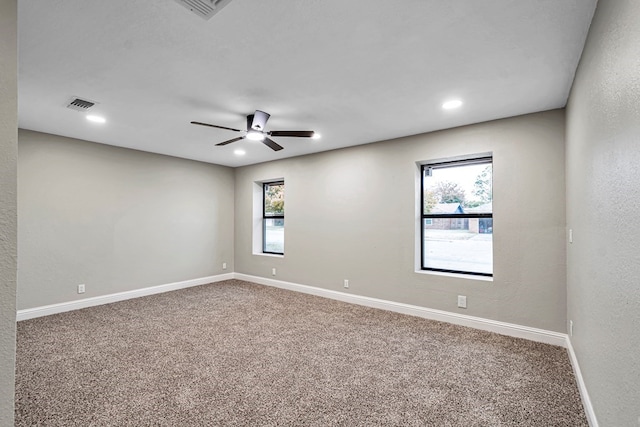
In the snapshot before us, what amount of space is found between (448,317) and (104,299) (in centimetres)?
489

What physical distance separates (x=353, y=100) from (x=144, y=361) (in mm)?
3098

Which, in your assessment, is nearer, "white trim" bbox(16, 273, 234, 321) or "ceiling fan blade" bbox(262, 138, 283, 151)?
"ceiling fan blade" bbox(262, 138, 283, 151)

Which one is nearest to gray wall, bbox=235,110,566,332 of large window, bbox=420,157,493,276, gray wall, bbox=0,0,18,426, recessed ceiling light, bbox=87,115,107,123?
large window, bbox=420,157,493,276

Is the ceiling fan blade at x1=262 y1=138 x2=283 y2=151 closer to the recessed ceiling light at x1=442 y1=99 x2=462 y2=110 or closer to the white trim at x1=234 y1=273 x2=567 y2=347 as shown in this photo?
the recessed ceiling light at x1=442 y1=99 x2=462 y2=110

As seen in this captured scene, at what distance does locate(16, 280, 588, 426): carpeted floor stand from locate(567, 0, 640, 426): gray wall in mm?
606

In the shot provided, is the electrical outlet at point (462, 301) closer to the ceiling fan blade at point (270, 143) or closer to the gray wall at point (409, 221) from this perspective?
the gray wall at point (409, 221)

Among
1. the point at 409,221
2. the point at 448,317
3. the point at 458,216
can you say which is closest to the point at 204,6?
the point at 409,221

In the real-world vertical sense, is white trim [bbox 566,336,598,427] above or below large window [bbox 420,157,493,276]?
below

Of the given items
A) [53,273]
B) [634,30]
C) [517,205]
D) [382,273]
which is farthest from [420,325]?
[53,273]

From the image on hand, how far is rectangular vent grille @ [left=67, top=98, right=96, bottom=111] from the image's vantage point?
9.58 ft

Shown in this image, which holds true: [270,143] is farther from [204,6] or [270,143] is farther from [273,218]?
[273,218]

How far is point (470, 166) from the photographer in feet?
12.7

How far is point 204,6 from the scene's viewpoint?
1.59 meters

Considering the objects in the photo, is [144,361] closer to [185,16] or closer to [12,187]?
[12,187]
